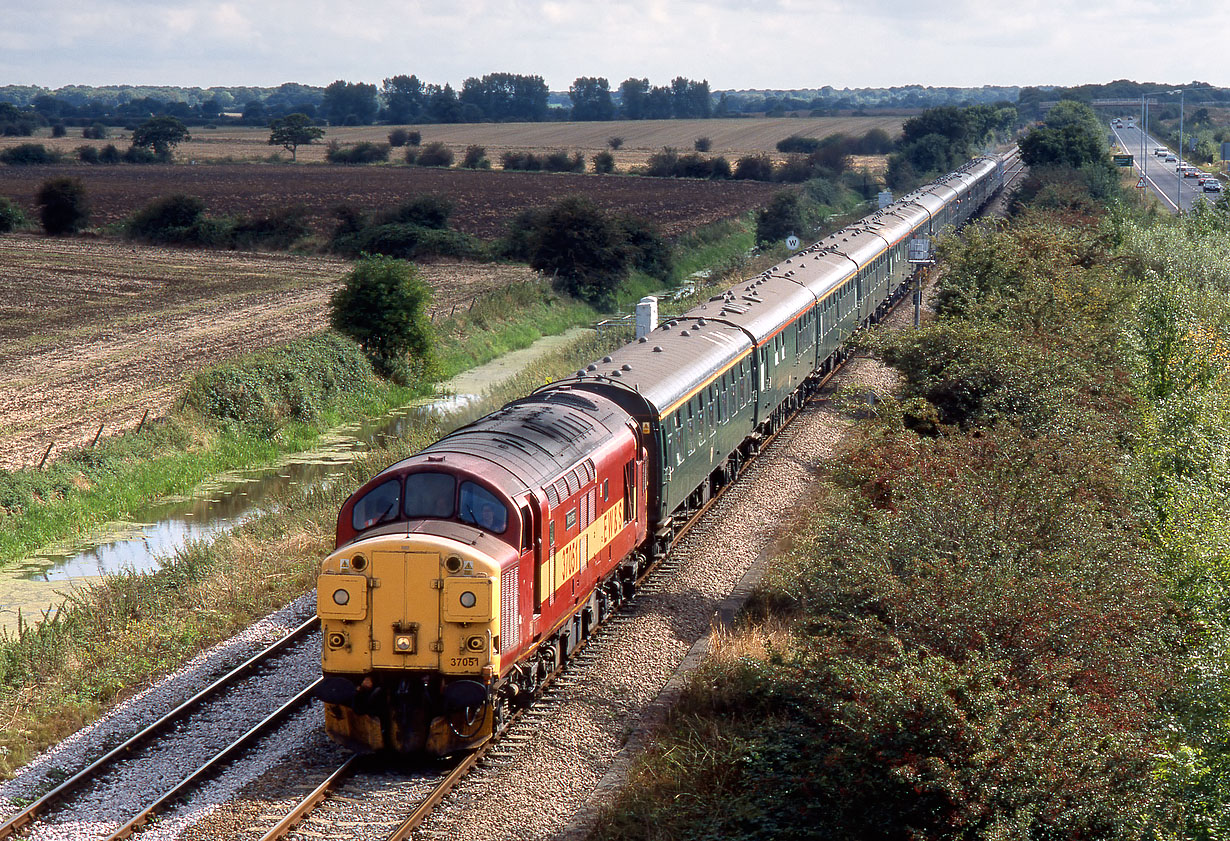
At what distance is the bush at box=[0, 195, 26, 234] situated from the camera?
78.6 meters

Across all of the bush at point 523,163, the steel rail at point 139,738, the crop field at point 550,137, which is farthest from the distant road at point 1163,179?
the bush at point 523,163

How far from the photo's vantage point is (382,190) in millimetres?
100875

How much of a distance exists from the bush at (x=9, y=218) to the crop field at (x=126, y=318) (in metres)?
4.50

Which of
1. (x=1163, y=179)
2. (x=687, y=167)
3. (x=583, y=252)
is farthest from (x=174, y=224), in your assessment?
(x=1163, y=179)

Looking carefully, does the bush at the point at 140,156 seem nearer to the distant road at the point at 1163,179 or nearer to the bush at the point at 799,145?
the bush at the point at 799,145

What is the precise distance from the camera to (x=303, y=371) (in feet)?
118

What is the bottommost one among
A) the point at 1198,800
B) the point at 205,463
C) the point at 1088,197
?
the point at 205,463

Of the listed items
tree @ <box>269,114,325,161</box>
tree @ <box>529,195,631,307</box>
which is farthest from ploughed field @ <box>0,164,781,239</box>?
tree @ <box>529,195,631,307</box>

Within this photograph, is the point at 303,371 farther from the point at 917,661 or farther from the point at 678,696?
the point at 917,661

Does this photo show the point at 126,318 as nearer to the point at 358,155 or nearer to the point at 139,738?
the point at 139,738

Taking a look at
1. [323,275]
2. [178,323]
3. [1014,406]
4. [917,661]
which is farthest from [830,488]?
[323,275]

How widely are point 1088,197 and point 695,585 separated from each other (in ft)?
167

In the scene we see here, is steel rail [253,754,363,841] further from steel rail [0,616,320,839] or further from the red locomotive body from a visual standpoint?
steel rail [0,616,320,839]

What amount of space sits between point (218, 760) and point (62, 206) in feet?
236
